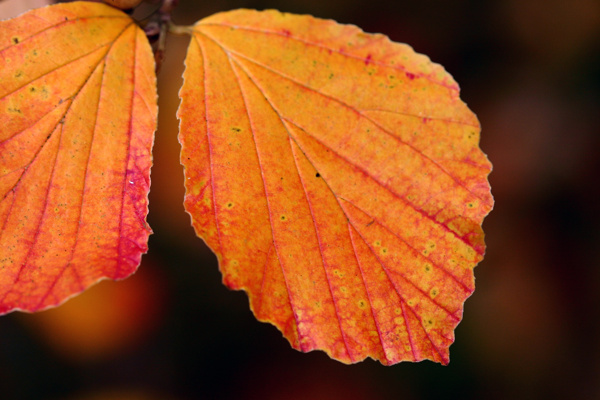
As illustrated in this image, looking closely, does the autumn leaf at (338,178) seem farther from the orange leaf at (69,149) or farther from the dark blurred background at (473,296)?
the dark blurred background at (473,296)

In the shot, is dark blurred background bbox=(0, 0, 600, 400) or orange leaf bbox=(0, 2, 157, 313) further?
dark blurred background bbox=(0, 0, 600, 400)

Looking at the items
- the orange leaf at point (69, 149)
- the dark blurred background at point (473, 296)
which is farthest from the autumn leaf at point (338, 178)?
the dark blurred background at point (473, 296)

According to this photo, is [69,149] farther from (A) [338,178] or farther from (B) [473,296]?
(B) [473,296]

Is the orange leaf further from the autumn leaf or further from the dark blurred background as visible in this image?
the dark blurred background

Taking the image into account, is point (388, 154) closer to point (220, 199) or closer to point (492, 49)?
point (220, 199)

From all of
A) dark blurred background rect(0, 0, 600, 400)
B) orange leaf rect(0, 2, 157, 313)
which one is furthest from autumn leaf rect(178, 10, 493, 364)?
dark blurred background rect(0, 0, 600, 400)

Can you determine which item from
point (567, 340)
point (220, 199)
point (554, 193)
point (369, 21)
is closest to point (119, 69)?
point (220, 199)
